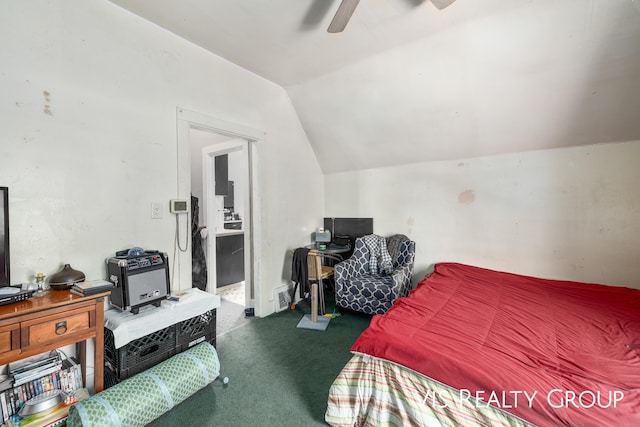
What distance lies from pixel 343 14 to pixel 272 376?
Answer: 255cm

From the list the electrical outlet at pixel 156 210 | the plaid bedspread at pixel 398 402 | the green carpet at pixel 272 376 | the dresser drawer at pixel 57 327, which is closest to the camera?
the plaid bedspread at pixel 398 402

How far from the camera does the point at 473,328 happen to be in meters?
1.65

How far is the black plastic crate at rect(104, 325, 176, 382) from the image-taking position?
5.45 ft

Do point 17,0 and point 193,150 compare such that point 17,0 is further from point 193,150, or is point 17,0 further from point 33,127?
point 193,150

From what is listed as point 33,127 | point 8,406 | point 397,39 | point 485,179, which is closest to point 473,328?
point 485,179

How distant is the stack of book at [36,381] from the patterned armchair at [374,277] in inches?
87.1

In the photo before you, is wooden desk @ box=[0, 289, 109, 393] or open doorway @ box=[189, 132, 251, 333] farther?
open doorway @ box=[189, 132, 251, 333]

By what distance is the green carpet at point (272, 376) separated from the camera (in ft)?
5.32

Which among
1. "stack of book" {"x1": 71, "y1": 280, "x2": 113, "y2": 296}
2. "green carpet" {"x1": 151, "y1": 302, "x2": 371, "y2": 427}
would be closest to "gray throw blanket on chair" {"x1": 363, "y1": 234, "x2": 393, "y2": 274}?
"green carpet" {"x1": 151, "y1": 302, "x2": 371, "y2": 427}

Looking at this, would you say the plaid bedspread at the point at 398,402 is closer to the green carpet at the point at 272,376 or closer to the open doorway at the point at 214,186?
the green carpet at the point at 272,376

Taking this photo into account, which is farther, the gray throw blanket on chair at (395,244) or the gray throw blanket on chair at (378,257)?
the gray throw blanket on chair at (395,244)

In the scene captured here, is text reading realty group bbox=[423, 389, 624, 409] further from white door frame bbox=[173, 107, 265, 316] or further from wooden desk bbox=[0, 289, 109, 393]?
white door frame bbox=[173, 107, 265, 316]

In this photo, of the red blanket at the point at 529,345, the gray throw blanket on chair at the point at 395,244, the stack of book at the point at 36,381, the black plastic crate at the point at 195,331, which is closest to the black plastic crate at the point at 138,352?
the black plastic crate at the point at 195,331

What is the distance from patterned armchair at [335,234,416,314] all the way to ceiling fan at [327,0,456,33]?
2230 mm
